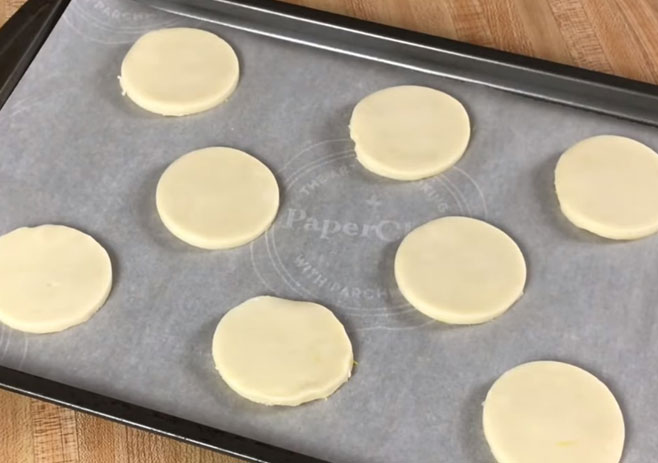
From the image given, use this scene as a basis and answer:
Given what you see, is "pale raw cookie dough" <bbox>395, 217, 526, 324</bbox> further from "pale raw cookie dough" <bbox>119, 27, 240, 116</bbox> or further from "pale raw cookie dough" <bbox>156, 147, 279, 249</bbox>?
"pale raw cookie dough" <bbox>119, 27, 240, 116</bbox>

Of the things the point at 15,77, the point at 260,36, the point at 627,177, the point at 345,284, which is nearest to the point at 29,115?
the point at 15,77

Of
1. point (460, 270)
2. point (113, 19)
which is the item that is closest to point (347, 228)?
point (460, 270)

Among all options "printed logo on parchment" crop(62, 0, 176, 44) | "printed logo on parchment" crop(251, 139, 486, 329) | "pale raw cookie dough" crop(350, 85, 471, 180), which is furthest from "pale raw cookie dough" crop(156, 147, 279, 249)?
"printed logo on parchment" crop(62, 0, 176, 44)

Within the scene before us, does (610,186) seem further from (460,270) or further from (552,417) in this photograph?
(552,417)

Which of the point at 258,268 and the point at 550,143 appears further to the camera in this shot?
the point at 550,143

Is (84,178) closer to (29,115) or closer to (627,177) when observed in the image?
(29,115)

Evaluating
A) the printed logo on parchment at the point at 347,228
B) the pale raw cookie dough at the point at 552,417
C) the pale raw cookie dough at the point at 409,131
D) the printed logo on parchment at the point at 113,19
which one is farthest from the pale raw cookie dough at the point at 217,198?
the pale raw cookie dough at the point at 552,417
